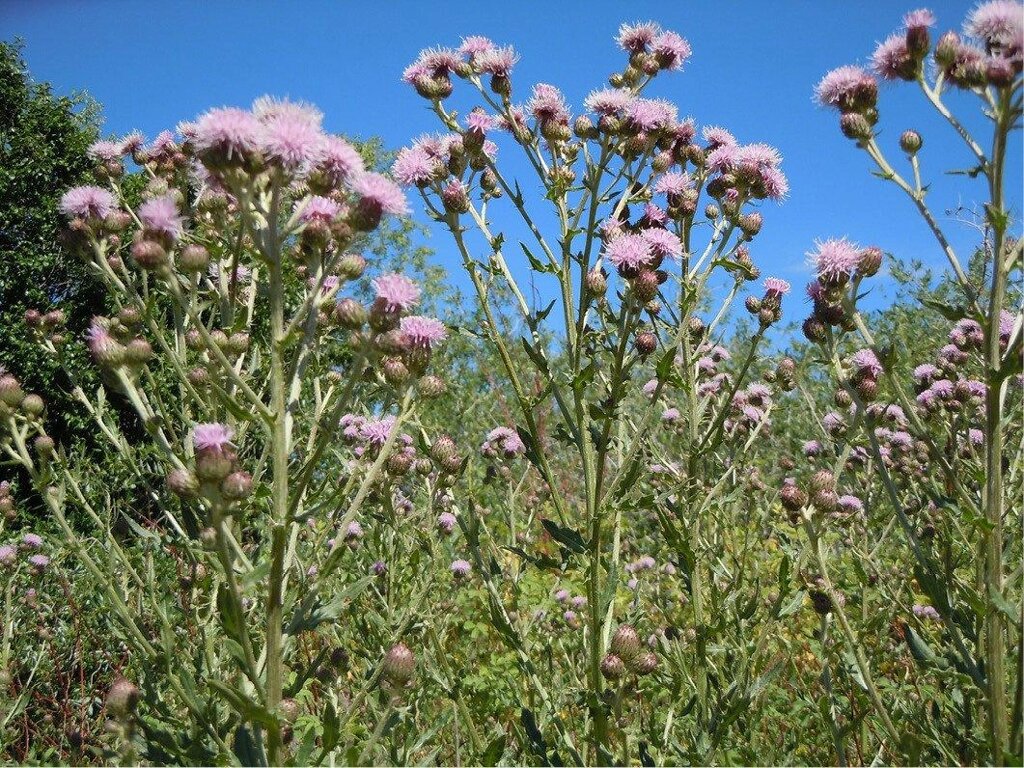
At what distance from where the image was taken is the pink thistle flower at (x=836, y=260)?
2670mm

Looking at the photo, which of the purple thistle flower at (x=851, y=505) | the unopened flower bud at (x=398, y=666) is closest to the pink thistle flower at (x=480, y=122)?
the unopened flower bud at (x=398, y=666)

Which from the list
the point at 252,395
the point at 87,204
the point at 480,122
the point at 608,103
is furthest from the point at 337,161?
the point at 608,103

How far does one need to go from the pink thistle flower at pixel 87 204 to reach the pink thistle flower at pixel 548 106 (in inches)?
69.3

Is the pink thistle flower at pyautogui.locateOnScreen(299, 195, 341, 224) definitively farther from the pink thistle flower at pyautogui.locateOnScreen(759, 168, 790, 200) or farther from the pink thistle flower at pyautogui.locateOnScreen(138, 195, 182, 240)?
the pink thistle flower at pyautogui.locateOnScreen(759, 168, 790, 200)

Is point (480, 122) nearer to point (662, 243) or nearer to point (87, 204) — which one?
point (662, 243)

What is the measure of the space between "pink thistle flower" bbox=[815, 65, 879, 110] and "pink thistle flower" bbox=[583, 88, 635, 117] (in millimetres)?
775

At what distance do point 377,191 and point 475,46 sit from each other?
5.50 ft

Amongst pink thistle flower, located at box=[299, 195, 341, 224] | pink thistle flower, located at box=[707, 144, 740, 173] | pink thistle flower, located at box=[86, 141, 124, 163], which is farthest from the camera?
pink thistle flower, located at box=[86, 141, 124, 163]

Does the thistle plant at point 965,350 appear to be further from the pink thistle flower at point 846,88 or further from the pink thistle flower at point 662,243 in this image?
the pink thistle flower at point 662,243

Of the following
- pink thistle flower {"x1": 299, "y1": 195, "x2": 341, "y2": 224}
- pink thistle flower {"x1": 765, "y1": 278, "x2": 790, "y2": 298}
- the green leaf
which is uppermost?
pink thistle flower {"x1": 765, "y1": 278, "x2": 790, "y2": 298}

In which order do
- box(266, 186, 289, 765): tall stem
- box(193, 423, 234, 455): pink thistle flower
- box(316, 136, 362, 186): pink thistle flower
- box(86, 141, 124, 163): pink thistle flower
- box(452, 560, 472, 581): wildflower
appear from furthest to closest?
box(452, 560, 472, 581): wildflower < box(86, 141, 124, 163): pink thistle flower < box(316, 136, 362, 186): pink thistle flower < box(193, 423, 234, 455): pink thistle flower < box(266, 186, 289, 765): tall stem

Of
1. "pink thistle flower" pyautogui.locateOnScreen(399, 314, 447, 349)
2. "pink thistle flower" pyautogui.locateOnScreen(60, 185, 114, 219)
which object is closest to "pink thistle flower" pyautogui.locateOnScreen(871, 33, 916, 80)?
"pink thistle flower" pyautogui.locateOnScreen(399, 314, 447, 349)

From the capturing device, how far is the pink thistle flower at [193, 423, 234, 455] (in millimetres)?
1889

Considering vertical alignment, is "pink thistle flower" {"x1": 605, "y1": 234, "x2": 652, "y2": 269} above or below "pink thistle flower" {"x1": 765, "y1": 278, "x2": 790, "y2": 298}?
below
